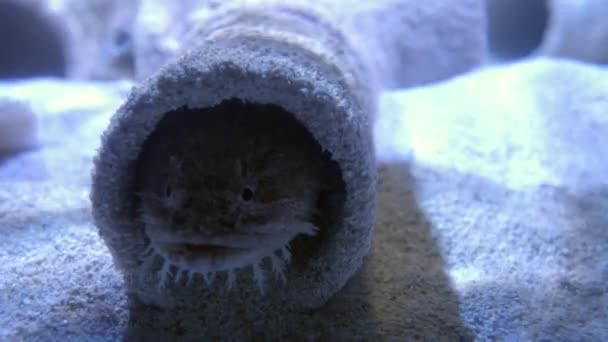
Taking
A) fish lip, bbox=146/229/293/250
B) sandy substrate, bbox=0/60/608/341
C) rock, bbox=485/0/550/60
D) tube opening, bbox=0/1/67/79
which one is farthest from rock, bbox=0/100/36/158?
rock, bbox=485/0/550/60

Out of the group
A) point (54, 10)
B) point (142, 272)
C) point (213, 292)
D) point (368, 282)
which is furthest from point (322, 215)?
point (54, 10)

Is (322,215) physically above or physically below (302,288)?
above

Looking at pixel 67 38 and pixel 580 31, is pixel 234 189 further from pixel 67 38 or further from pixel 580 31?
pixel 67 38

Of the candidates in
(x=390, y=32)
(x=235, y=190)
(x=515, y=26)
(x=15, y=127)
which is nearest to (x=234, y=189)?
(x=235, y=190)

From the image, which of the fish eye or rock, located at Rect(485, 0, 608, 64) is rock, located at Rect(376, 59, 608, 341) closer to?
the fish eye

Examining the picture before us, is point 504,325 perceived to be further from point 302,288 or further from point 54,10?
point 54,10

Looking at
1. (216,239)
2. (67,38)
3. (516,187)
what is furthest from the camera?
(67,38)

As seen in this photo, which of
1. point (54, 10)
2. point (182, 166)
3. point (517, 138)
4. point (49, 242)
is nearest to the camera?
point (182, 166)
